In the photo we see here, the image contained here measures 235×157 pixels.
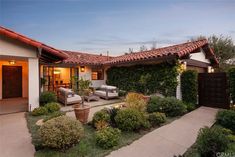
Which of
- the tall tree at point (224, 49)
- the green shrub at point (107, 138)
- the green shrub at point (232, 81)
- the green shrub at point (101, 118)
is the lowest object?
the green shrub at point (107, 138)

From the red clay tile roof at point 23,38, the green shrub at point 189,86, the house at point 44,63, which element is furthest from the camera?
the green shrub at point 189,86

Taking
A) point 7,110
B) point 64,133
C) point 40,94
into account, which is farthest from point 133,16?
point 7,110

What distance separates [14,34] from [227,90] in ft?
38.2

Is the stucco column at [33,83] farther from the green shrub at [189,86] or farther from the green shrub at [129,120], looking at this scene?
the green shrub at [189,86]

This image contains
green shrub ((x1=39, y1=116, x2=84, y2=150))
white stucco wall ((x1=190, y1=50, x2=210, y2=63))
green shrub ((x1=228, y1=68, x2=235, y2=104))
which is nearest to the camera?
green shrub ((x1=39, y1=116, x2=84, y2=150))

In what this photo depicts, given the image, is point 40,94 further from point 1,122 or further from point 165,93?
point 165,93

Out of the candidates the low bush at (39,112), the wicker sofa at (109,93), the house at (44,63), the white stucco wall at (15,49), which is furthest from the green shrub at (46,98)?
the wicker sofa at (109,93)

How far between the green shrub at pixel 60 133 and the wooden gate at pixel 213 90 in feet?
29.5

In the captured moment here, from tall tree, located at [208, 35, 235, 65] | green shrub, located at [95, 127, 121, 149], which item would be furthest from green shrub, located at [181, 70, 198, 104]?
tall tree, located at [208, 35, 235, 65]

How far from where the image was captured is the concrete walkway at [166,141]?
162 inches

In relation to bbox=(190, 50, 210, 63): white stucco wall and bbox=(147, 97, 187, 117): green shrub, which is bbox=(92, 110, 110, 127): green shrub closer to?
bbox=(147, 97, 187, 117): green shrub

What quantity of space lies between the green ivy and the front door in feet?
26.3

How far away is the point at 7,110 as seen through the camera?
8766 millimetres

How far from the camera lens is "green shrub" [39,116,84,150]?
3.94 meters
